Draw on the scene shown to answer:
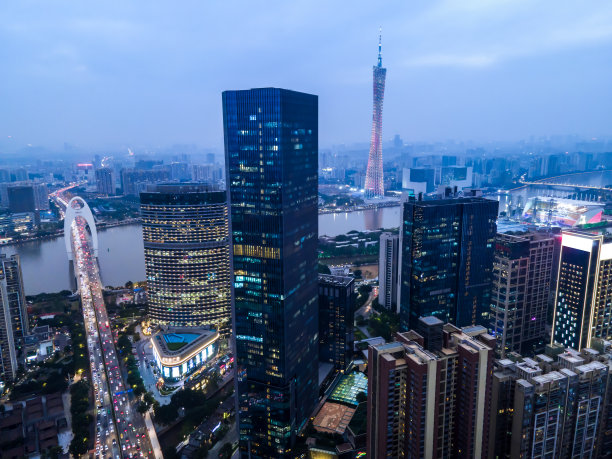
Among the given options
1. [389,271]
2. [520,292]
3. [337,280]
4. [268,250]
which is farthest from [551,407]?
[389,271]

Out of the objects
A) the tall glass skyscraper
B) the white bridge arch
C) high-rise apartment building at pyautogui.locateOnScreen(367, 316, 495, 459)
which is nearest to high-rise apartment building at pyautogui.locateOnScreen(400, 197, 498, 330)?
the tall glass skyscraper

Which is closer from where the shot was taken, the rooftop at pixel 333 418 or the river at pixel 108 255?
the rooftop at pixel 333 418

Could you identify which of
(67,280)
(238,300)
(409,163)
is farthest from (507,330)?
(409,163)

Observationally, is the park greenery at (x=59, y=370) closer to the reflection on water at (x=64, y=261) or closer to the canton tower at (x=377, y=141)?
the reflection on water at (x=64, y=261)

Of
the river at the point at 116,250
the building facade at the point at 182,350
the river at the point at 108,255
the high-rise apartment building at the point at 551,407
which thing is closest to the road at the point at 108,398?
the building facade at the point at 182,350

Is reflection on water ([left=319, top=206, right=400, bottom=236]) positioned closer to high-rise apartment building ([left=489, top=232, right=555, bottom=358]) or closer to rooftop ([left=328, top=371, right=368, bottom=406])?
high-rise apartment building ([left=489, top=232, right=555, bottom=358])

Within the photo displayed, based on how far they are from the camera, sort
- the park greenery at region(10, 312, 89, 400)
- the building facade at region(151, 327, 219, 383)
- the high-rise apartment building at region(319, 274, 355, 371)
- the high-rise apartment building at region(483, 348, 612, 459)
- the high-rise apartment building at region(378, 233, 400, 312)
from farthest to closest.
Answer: the high-rise apartment building at region(378, 233, 400, 312) → the building facade at region(151, 327, 219, 383) → the high-rise apartment building at region(319, 274, 355, 371) → the park greenery at region(10, 312, 89, 400) → the high-rise apartment building at region(483, 348, 612, 459)
